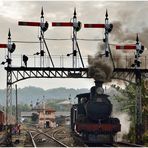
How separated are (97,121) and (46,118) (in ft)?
324

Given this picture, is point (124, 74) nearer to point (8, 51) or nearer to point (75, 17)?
point (75, 17)

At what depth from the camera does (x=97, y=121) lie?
31.0 m

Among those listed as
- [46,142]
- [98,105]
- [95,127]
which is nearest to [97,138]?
[95,127]

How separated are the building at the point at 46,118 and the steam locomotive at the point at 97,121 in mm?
89966

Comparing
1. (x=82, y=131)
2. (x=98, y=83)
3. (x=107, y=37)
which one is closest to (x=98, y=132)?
(x=82, y=131)

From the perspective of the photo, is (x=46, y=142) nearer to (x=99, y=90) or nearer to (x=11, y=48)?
(x=11, y=48)

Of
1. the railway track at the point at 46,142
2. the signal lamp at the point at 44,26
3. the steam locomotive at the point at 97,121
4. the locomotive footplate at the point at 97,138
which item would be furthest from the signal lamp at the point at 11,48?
the locomotive footplate at the point at 97,138

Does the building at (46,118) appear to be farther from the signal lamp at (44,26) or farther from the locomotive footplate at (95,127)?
the locomotive footplate at (95,127)

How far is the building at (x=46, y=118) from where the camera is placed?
122488 millimetres

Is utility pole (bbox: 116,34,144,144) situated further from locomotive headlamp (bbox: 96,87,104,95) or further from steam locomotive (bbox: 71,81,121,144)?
locomotive headlamp (bbox: 96,87,104,95)

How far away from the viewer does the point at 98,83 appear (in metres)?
30.7

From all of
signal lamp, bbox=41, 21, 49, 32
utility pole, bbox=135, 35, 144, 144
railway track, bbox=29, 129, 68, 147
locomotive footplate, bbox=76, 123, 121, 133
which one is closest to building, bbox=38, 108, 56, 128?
railway track, bbox=29, 129, 68, 147

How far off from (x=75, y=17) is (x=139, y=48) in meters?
5.67

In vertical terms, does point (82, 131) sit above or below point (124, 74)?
below
